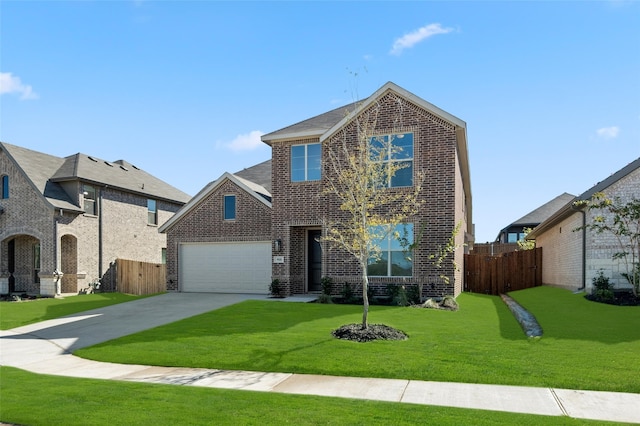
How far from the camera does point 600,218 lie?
14484mm

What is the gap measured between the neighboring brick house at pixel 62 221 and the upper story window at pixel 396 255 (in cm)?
1575

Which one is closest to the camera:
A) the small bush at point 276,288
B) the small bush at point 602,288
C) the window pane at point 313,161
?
the small bush at point 602,288

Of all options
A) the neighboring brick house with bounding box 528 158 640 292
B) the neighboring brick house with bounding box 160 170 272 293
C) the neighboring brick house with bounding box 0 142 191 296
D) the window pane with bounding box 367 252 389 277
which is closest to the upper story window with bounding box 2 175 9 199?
the neighboring brick house with bounding box 0 142 191 296

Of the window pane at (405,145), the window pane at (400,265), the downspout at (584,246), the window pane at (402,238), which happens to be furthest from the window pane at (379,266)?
the downspout at (584,246)

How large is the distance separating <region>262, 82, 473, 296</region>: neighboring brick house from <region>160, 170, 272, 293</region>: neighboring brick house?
1.68m

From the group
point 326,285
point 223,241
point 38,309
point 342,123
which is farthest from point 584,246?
point 38,309

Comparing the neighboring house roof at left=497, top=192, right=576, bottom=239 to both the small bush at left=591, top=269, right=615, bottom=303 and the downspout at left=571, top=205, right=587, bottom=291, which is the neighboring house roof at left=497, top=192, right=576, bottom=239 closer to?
the downspout at left=571, top=205, right=587, bottom=291

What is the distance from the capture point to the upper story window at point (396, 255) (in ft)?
51.6

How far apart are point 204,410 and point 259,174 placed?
18440 millimetres

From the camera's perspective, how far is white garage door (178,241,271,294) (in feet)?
63.2

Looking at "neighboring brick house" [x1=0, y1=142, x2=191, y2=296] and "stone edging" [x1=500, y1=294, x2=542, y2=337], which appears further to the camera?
"neighboring brick house" [x1=0, y1=142, x2=191, y2=296]

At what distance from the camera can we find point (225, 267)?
1992 cm

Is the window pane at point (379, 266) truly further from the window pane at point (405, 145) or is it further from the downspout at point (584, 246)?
the downspout at point (584, 246)

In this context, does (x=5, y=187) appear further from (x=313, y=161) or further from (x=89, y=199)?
(x=313, y=161)
